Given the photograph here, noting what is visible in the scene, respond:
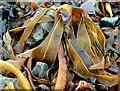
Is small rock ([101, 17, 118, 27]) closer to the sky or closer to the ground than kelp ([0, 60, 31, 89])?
closer to the sky

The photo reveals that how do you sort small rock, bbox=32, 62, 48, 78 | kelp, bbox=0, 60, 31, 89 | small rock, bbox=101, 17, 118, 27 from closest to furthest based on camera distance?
1. kelp, bbox=0, 60, 31, 89
2. small rock, bbox=32, 62, 48, 78
3. small rock, bbox=101, 17, 118, 27

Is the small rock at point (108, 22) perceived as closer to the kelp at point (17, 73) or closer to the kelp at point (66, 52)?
the kelp at point (66, 52)

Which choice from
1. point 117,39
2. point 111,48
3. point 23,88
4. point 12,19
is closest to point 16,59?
point 23,88

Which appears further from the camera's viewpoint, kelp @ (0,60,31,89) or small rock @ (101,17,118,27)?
small rock @ (101,17,118,27)

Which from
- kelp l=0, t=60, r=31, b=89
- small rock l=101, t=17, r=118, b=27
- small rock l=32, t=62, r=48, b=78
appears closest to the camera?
kelp l=0, t=60, r=31, b=89

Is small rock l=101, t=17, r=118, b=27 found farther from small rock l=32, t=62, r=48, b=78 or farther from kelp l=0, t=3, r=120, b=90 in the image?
small rock l=32, t=62, r=48, b=78

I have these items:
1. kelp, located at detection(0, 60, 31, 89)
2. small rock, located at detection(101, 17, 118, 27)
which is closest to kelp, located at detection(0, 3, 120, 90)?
kelp, located at detection(0, 60, 31, 89)

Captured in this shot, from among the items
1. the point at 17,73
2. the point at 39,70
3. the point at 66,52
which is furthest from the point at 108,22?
the point at 17,73

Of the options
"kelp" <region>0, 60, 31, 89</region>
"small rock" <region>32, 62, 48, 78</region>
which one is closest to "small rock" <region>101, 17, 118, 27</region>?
"small rock" <region>32, 62, 48, 78</region>

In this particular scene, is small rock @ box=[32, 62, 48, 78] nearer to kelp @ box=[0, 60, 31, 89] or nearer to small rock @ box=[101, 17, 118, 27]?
kelp @ box=[0, 60, 31, 89]

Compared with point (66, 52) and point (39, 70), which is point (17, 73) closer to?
point (39, 70)

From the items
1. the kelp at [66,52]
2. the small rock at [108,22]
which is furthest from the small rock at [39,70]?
the small rock at [108,22]
